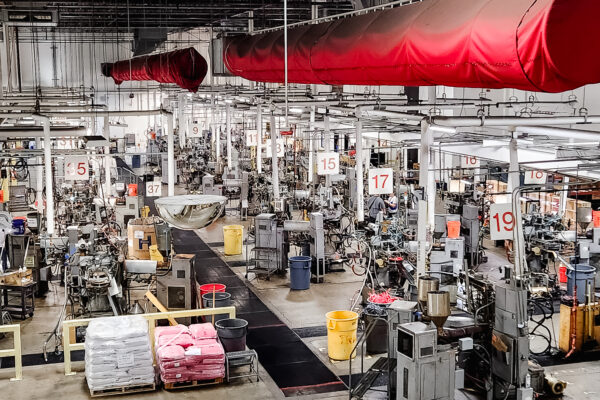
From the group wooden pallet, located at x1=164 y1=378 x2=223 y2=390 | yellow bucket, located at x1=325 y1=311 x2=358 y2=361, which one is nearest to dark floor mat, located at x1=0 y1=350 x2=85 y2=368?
wooden pallet, located at x1=164 y1=378 x2=223 y2=390

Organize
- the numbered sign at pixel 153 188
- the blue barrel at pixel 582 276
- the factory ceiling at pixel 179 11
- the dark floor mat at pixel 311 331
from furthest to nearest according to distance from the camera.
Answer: the numbered sign at pixel 153 188
the factory ceiling at pixel 179 11
the blue barrel at pixel 582 276
the dark floor mat at pixel 311 331

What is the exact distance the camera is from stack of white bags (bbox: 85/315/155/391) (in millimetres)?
10492

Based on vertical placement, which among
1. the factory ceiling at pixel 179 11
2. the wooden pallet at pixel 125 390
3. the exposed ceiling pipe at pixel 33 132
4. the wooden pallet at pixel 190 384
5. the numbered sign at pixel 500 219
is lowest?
the wooden pallet at pixel 125 390

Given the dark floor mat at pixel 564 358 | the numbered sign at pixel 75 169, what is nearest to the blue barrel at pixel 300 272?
the numbered sign at pixel 75 169

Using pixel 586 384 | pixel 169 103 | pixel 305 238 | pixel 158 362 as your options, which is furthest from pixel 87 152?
pixel 169 103

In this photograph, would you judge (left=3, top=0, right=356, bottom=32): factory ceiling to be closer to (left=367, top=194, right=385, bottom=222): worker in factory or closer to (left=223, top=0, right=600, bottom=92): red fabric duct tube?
(left=223, top=0, right=600, bottom=92): red fabric duct tube

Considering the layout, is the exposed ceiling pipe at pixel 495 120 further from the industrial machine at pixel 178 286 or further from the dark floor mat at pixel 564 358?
the industrial machine at pixel 178 286

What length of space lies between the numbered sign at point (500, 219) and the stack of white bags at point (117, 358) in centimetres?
625

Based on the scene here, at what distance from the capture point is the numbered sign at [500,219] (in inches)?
512

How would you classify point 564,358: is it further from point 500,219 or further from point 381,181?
point 381,181

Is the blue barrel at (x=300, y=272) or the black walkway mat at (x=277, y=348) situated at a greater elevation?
the blue barrel at (x=300, y=272)

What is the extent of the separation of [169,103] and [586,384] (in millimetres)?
26746

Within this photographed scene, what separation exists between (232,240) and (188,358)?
10.1 meters

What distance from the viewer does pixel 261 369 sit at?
1183cm
